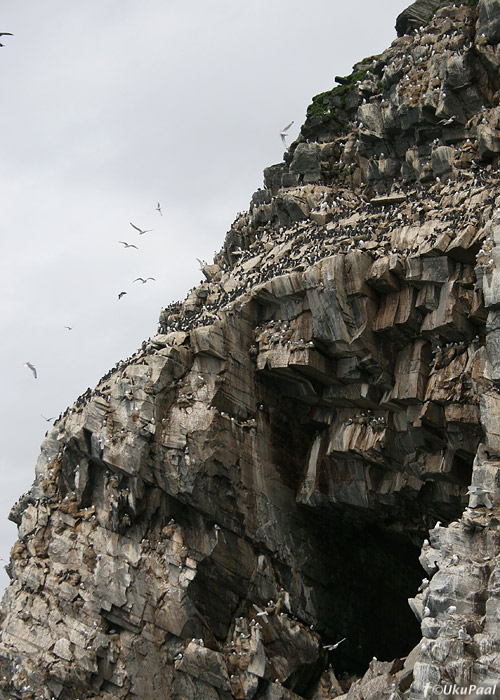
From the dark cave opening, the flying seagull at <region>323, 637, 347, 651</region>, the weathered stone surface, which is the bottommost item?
the flying seagull at <region>323, 637, 347, 651</region>

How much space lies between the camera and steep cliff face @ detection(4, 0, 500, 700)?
177ft

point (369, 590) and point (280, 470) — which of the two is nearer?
point (280, 470)

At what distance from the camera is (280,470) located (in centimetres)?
6112

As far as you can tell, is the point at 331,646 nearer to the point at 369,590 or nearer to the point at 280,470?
the point at 369,590

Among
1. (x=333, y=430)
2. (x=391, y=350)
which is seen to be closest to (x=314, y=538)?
(x=333, y=430)

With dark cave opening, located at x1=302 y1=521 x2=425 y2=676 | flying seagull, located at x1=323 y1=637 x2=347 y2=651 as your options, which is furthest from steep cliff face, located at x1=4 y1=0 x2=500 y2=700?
flying seagull, located at x1=323 y1=637 x2=347 y2=651

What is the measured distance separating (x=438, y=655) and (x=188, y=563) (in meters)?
22.1

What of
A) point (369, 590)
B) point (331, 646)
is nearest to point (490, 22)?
point (369, 590)

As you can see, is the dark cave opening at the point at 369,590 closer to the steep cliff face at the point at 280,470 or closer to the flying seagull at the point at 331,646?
the steep cliff face at the point at 280,470

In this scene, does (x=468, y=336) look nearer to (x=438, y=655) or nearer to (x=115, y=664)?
(x=438, y=655)

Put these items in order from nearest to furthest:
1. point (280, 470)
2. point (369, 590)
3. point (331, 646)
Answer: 1. point (331, 646)
2. point (280, 470)
3. point (369, 590)

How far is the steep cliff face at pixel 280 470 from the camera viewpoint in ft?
177

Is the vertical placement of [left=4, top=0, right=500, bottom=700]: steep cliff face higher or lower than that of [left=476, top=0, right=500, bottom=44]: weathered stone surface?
lower

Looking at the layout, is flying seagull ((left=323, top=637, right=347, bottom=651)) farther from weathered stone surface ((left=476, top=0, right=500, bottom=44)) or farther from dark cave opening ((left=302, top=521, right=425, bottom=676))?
weathered stone surface ((left=476, top=0, right=500, bottom=44))
